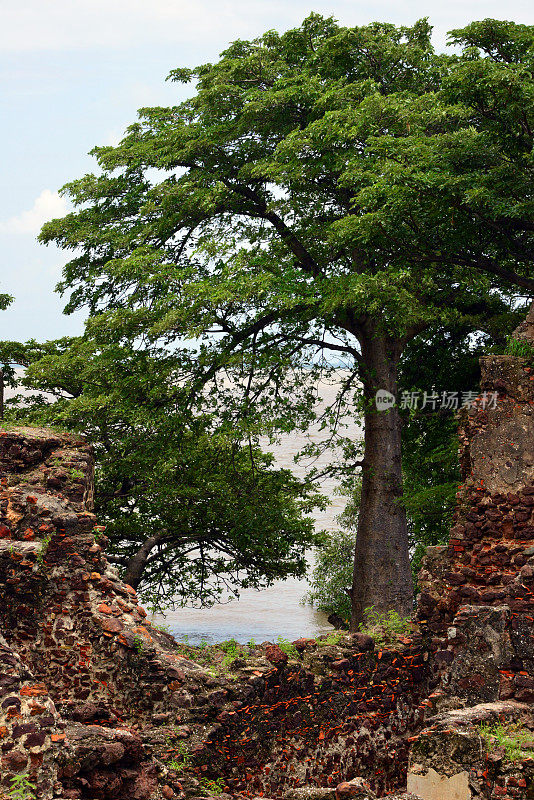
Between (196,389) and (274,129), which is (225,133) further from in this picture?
(196,389)

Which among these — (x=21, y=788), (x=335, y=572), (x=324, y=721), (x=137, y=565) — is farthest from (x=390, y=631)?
(x=335, y=572)

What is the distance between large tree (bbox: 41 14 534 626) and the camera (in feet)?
44.0

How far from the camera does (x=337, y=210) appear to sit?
17.3m

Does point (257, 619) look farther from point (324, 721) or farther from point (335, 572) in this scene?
point (324, 721)

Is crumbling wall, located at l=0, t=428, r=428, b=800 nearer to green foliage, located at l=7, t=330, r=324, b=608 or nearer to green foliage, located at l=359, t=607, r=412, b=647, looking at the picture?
green foliage, located at l=359, t=607, r=412, b=647

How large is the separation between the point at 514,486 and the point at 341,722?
358cm

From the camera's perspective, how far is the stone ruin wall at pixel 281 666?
A: 7.81 metres

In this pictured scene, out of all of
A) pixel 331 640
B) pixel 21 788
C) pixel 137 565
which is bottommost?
pixel 21 788

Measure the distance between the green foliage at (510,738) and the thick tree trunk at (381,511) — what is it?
7.77 metres

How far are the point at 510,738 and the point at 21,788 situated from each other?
4.11 metres

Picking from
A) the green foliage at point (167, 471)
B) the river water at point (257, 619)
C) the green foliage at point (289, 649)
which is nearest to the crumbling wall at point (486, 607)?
the green foliage at point (289, 649)

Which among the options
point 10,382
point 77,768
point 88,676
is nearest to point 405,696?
point 88,676

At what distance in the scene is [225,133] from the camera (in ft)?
54.4

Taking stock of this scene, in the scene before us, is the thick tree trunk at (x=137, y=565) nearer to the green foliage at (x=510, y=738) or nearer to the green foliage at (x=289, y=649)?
the green foliage at (x=289, y=649)
